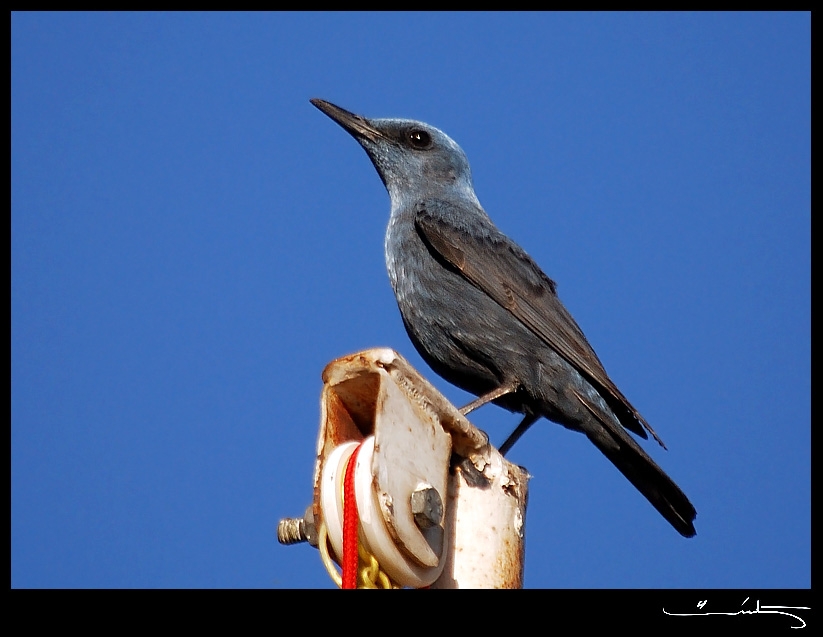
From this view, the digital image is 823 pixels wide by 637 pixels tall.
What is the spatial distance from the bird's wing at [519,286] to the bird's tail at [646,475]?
0.22 meters

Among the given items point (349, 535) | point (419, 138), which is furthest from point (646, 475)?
point (419, 138)

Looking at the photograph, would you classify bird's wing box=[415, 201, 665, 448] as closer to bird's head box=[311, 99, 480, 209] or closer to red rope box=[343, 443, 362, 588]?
bird's head box=[311, 99, 480, 209]

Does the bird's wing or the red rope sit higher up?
the bird's wing

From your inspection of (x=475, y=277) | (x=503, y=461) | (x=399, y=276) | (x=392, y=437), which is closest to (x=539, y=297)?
(x=475, y=277)

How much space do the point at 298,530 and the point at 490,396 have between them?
251 centimetres

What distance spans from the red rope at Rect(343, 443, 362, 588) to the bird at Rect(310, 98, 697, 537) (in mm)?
2423

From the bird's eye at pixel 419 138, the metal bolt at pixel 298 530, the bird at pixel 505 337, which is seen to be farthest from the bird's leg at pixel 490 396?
the bird's eye at pixel 419 138

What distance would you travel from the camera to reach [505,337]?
6.98m

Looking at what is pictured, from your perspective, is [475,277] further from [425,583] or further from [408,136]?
[425,583]

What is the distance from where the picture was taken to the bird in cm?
673

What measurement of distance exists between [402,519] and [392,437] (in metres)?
0.34

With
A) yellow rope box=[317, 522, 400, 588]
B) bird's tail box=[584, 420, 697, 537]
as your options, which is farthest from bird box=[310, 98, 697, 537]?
yellow rope box=[317, 522, 400, 588]

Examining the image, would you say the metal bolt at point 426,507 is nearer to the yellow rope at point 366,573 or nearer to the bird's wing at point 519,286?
the yellow rope at point 366,573

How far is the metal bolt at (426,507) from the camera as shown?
13.9ft
